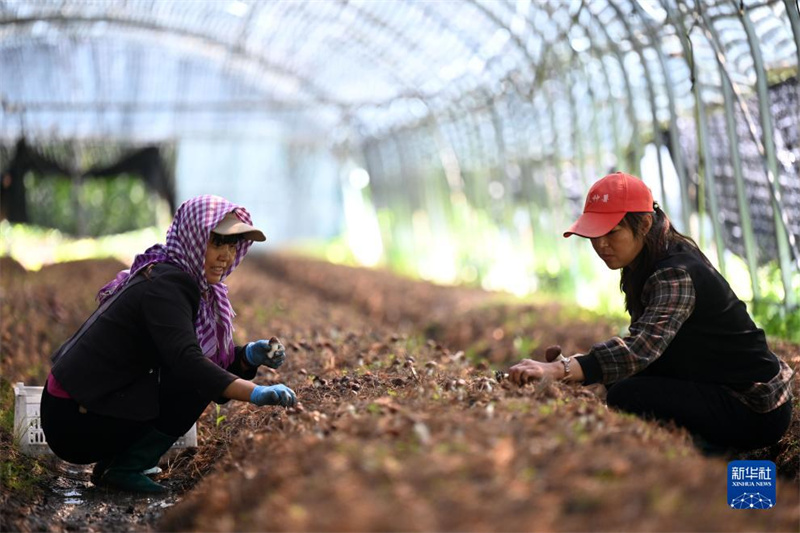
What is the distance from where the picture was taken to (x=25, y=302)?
29.7 feet

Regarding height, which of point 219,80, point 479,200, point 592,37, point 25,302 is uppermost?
point 219,80

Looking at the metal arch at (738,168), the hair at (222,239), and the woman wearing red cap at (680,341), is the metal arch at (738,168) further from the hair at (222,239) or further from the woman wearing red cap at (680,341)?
the hair at (222,239)

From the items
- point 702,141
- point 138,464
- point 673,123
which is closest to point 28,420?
point 138,464

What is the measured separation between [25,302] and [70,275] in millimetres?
3365

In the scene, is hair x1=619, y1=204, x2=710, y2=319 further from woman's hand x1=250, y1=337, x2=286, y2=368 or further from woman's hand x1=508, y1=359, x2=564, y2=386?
woman's hand x1=250, y1=337, x2=286, y2=368

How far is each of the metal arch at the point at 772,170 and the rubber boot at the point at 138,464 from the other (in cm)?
445

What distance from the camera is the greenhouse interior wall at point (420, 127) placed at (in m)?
7.59

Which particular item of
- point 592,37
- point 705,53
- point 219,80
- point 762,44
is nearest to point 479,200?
point 592,37

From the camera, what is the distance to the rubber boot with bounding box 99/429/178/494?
14.1ft

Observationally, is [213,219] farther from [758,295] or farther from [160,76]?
[160,76]

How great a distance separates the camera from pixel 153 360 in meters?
4.16

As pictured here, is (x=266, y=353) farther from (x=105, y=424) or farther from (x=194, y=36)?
(x=194, y=36)

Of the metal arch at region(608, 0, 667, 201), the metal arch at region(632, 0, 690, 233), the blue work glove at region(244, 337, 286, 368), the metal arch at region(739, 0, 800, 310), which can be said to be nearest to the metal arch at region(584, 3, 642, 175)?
the metal arch at region(608, 0, 667, 201)

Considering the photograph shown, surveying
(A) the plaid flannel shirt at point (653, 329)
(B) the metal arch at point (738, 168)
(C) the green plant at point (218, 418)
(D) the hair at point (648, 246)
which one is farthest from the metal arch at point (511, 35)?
(A) the plaid flannel shirt at point (653, 329)
